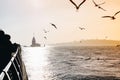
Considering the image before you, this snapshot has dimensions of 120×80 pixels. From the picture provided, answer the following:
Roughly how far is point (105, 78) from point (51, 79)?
881cm

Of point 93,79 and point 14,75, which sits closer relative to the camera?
point 14,75

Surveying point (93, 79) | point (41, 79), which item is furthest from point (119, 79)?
point (41, 79)

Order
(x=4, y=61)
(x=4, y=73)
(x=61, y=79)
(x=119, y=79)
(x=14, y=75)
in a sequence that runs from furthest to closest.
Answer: (x=119, y=79) → (x=61, y=79) → (x=4, y=61) → (x=14, y=75) → (x=4, y=73)

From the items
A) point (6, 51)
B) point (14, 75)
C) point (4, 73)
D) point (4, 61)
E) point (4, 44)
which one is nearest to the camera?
point (4, 73)

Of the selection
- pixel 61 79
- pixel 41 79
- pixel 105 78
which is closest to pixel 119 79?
pixel 105 78

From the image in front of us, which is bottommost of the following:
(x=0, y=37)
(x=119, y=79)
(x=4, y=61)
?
(x=119, y=79)

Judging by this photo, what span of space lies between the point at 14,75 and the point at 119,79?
39797 millimetres

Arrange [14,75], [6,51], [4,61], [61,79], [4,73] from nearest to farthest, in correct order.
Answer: [4,73], [14,75], [4,61], [6,51], [61,79]

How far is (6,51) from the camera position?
1390 centimetres

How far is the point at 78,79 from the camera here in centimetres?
4281

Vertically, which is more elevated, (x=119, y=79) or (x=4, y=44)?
(x=4, y=44)

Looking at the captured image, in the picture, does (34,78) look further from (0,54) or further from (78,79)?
(0,54)

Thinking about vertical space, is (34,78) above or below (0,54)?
below

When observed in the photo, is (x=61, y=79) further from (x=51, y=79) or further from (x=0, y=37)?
(x=0, y=37)
